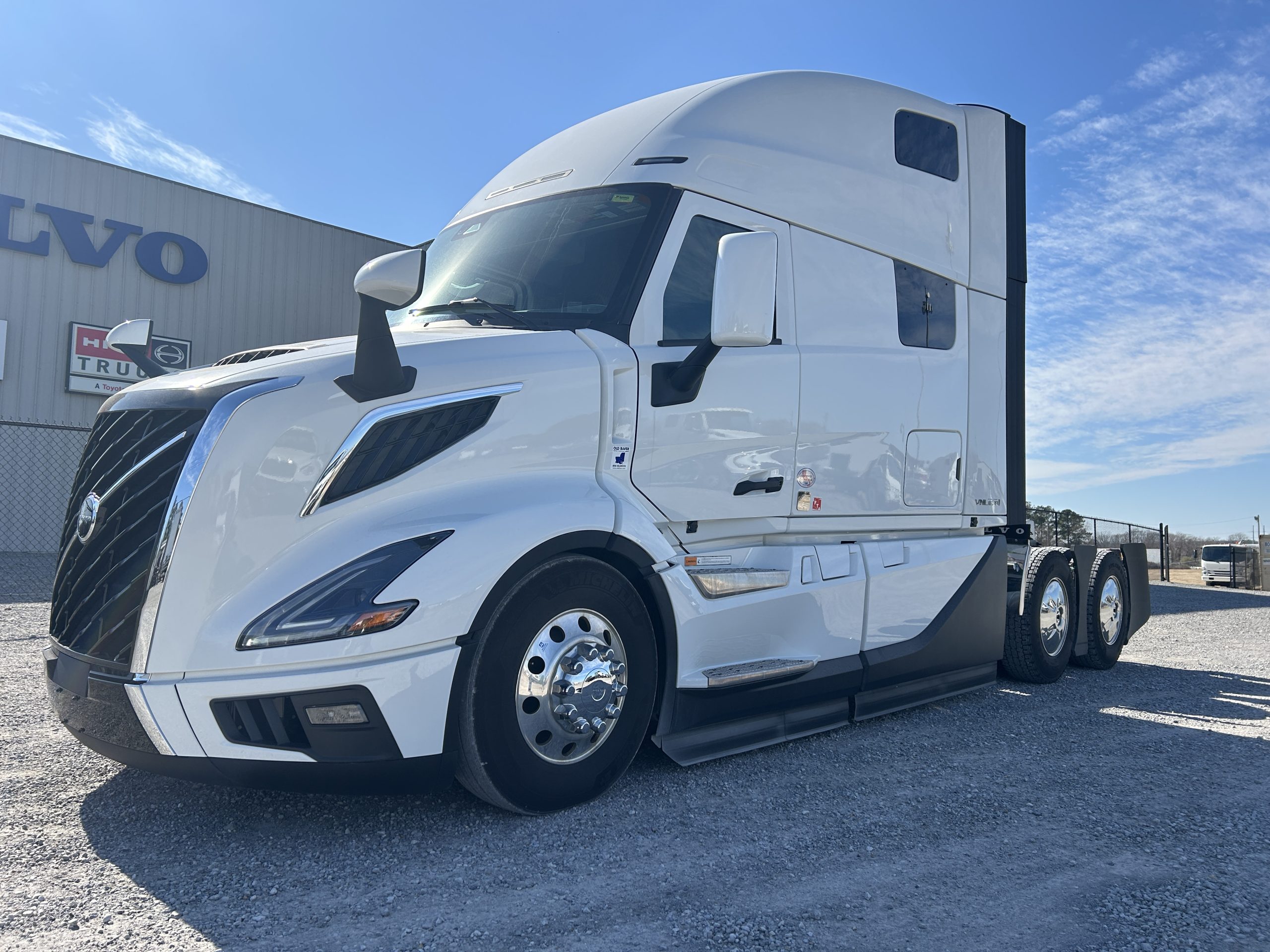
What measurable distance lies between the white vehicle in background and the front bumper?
37973 millimetres

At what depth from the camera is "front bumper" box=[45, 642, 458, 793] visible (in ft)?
10.3

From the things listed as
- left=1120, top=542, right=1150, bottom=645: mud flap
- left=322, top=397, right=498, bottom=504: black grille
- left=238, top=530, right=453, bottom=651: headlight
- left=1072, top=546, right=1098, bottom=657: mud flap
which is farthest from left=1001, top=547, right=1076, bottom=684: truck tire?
left=238, top=530, right=453, bottom=651: headlight

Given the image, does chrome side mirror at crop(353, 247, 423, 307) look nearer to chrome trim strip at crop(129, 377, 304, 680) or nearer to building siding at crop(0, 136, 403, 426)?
chrome trim strip at crop(129, 377, 304, 680)

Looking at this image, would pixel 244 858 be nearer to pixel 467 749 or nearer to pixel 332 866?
pixel 332 866

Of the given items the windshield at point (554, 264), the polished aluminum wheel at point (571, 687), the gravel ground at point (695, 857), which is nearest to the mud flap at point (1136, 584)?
the gravel ground at point (695, 857)

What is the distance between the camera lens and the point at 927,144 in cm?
621

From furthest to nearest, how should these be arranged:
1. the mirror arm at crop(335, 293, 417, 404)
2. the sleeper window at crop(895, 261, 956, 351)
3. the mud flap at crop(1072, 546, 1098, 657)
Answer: the mud flap at crop(1072, 546, 1098, 657)
the sleeper window at crop(895, 261, 956, 351)
the mirror arm at crop(335, 293, 417, 404)

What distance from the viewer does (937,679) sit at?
237 inches

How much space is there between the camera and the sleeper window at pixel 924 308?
5840 millimetres

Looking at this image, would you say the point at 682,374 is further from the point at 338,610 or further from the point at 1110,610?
the point at 1110,610

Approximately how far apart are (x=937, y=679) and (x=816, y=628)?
1481 millimetres

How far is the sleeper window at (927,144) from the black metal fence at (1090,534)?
254 centimetres

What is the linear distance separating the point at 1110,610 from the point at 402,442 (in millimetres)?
7266

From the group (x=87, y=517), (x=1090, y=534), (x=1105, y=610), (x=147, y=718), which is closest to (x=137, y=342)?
(x=87, y=517)
